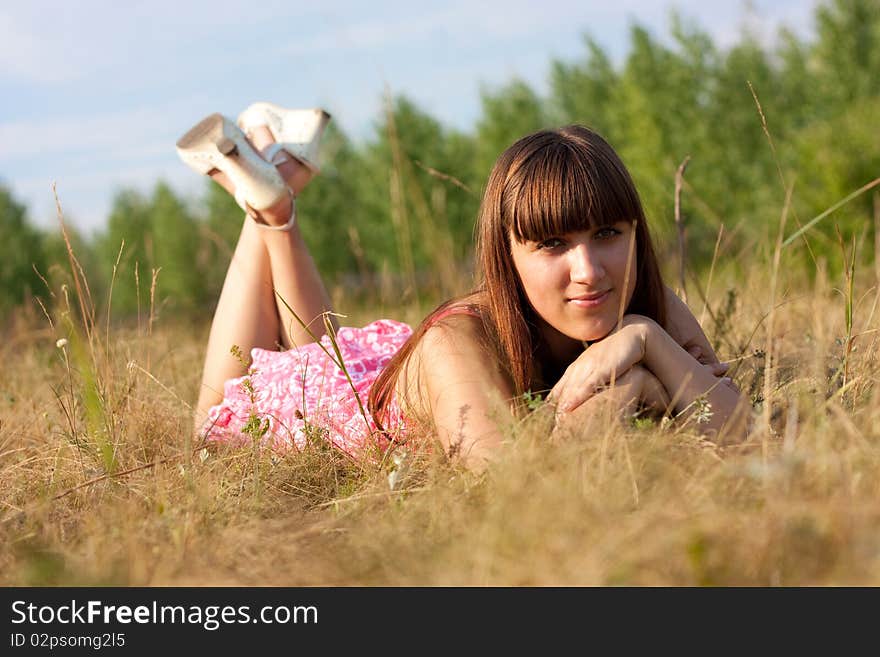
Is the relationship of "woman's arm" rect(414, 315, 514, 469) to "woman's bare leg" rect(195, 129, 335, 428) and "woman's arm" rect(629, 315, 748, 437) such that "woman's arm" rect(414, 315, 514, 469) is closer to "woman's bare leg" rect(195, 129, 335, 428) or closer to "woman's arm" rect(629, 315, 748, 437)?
"woman's arm" rect(629, 315, 748, 437)

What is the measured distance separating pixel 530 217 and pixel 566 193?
4.3 inches

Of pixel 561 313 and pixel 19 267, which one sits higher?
pixel 19 267

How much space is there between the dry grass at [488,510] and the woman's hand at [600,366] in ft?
0.49

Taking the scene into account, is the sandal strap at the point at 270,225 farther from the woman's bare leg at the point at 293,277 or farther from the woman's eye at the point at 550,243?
the woman's eye at the point at 550,243

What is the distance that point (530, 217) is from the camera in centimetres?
221

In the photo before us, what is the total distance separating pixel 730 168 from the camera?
16.0 m

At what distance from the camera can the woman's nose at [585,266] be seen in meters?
2.16

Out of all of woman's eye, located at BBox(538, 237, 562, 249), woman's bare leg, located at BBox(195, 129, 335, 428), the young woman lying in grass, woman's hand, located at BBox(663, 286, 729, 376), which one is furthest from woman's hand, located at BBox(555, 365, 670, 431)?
woman's bare leg, located at BBox(195, 129, 335, 428)

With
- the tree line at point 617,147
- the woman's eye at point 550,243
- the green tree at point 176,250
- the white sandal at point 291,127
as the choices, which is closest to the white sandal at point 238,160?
the white sandal at point 291,127

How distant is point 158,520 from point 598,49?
1985 cm
